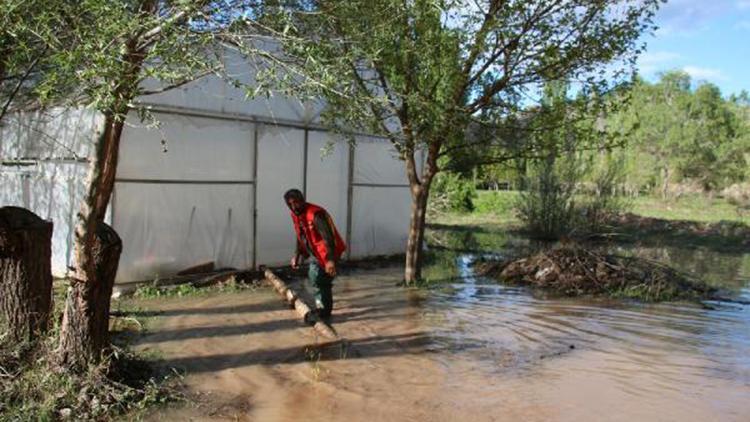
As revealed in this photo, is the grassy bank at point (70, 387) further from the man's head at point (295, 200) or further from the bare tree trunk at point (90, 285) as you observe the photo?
the man's head at point (295, 200)

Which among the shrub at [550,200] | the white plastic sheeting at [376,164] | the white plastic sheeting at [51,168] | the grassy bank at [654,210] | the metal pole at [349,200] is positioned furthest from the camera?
the grassy bank at [654,210]

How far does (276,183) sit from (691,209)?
97.2 feet

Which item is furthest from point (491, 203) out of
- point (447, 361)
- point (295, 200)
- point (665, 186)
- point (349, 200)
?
point (447, 361)

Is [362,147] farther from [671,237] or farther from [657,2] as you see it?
[671,237]

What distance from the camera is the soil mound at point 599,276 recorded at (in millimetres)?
11750

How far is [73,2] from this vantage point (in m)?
4.83

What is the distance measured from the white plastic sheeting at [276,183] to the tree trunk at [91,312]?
674cm

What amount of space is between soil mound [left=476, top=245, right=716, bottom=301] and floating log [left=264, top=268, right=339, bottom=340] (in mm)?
4559

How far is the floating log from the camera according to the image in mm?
7793

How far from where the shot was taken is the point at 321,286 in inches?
338

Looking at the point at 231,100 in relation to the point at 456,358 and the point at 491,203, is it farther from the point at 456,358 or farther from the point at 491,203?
the point at 491,203

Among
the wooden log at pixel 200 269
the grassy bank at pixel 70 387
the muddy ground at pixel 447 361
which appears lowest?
the muddy ground at pixel 447 361

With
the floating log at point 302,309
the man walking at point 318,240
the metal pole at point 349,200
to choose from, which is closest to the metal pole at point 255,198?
the floating log at point 302,309

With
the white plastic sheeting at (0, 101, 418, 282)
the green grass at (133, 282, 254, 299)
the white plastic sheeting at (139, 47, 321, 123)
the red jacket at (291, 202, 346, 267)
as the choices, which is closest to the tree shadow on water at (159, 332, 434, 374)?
the red jacket at (291, 202, 346, 267)
